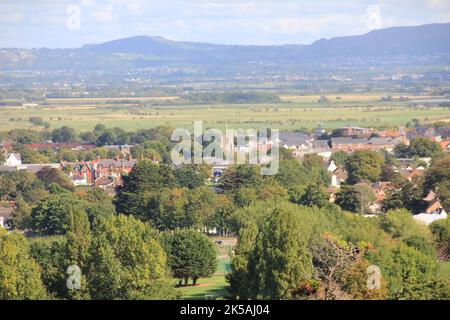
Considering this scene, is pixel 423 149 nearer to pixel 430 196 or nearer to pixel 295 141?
pixel 295 141

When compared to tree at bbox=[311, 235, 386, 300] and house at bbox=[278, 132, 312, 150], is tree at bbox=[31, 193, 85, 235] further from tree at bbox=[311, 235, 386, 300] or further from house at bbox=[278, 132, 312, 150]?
house at bbox=[278, 132, 312, 150]

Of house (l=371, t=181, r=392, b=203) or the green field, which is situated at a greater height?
house (l=371, t=181, r=392, b=203)

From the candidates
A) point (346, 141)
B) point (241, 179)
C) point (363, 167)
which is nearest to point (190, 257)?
point (241, 179)

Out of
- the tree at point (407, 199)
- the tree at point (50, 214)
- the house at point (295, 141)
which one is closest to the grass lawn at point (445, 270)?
→ the tree at point (407, 199)

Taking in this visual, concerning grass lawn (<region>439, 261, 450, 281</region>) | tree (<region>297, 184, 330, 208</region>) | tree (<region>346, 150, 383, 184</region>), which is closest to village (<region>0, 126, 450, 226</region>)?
tree (<region>346, 150, 383, 184</region>)

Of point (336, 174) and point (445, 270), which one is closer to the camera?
point (445, 270)

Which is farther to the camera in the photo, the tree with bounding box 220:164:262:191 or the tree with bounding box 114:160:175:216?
the tree with bounding box 220:164:262:191

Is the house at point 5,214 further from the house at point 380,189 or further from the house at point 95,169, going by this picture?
the house at point 380,189

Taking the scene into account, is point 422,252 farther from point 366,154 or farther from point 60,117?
point 60,117
